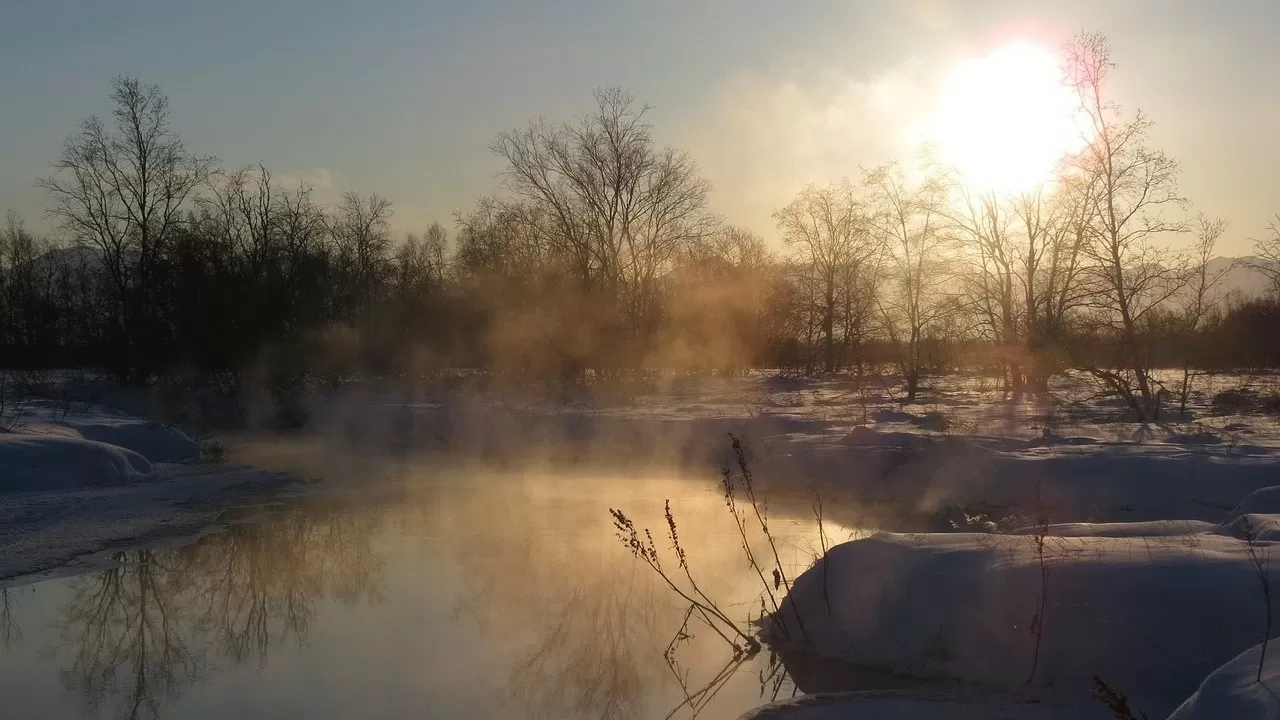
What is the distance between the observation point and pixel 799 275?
1806 inches

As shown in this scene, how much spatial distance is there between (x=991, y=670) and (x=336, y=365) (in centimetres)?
3237

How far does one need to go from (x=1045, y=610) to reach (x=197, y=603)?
6606 mm

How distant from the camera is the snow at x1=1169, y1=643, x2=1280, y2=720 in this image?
316cm

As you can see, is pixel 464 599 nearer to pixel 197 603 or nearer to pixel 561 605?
pixel 561 605

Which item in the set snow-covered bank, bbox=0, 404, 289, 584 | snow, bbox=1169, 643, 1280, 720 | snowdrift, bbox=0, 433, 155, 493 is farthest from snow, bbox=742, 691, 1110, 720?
snowdrift, bbox=0, 433, 155, 493

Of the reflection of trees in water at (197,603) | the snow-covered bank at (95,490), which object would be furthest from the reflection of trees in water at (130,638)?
the snow-covered bank at (95,490)

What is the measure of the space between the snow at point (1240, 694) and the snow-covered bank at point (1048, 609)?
51.3 inches

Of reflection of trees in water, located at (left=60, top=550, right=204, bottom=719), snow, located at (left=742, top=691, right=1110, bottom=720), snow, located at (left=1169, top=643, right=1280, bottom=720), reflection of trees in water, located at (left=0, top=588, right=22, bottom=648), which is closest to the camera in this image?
snow, located at (left=1169, top=643, right=1280, bottom=720)

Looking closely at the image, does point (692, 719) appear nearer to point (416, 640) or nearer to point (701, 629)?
point (701, 629)

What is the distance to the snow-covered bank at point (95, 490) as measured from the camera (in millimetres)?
9211

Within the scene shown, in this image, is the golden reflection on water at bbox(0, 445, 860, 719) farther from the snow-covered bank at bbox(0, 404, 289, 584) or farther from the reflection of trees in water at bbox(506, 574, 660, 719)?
the snow-covered bank at bbox(0, 404, 289, 584)

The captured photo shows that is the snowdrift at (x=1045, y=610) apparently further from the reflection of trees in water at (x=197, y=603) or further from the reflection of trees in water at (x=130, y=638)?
the reflection of trees in water at (x=130, y=638)

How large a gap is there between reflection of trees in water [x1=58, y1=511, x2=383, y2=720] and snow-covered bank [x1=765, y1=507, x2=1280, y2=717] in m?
3.96

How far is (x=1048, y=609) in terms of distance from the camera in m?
5.40
